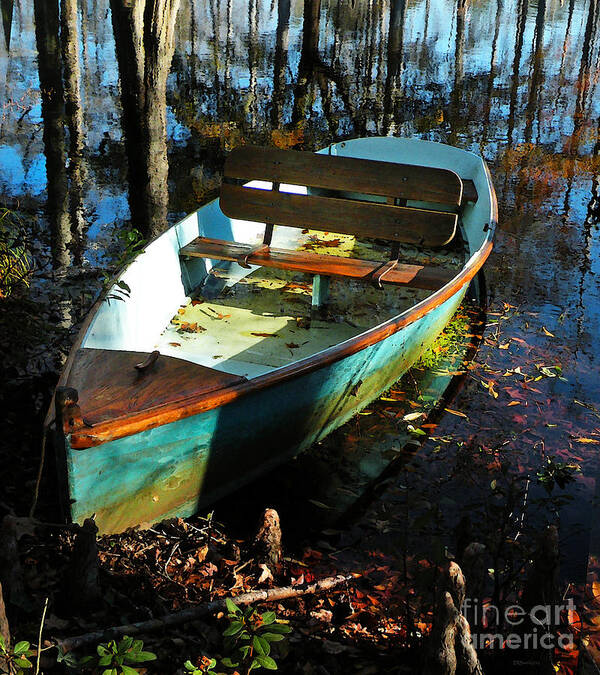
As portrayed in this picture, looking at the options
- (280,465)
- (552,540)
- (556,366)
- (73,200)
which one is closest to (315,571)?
(280,465)

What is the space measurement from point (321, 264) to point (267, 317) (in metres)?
0.60

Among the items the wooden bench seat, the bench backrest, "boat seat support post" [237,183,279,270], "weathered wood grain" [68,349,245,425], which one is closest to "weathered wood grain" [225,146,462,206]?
the bench backrest

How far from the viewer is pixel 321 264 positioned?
5883 mm

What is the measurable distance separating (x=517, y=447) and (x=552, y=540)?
98.6 inches

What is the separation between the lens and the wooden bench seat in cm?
573

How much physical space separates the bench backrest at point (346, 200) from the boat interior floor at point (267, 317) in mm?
571

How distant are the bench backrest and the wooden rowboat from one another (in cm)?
1

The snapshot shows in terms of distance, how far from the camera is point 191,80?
1703 centimetres

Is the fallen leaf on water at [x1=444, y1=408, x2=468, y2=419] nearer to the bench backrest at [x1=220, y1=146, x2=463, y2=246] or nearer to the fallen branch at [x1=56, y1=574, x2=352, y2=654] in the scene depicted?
the bench backrest at [x1=220, y1=146, x2=463, y2=246]

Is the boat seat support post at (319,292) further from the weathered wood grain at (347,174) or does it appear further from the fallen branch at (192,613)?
the fallen branch at (192,613)

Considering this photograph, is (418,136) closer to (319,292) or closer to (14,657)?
(319,292)

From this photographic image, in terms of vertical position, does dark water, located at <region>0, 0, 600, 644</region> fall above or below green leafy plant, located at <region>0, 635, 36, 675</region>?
below

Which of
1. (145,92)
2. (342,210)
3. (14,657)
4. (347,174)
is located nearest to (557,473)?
(342,210)

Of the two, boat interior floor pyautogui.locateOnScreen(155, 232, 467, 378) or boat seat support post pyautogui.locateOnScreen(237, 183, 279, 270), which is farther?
boat seat support post pyautogui.locateOnScreen(237, 183, 279, 270)
